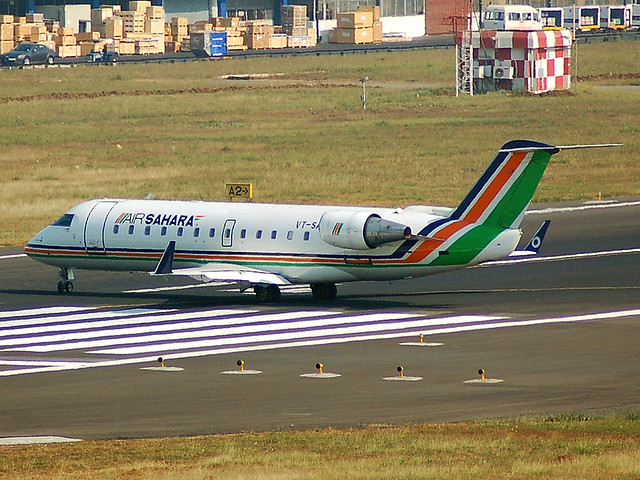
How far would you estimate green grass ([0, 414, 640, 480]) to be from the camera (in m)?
19.1

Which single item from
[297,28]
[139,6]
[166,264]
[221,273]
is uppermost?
[139,6]

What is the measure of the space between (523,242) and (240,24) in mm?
124248

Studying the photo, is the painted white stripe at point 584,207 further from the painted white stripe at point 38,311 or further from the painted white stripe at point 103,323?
the painted white stripe at point 38,311

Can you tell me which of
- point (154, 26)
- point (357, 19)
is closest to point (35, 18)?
point (154, 26)

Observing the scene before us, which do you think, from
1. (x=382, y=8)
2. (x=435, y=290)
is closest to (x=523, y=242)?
(x=435, y=290)

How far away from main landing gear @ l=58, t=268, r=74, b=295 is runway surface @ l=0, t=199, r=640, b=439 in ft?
1.18

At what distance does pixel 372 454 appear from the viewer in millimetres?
20484

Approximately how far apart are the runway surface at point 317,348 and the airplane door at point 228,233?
1.86 meters

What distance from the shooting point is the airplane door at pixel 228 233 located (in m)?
40.5

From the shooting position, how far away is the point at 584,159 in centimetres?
7706

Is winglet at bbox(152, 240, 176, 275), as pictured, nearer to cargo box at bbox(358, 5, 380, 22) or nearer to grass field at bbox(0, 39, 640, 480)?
grass field at bbox(0, 39, 640, 480)

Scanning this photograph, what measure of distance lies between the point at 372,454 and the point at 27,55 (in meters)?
127

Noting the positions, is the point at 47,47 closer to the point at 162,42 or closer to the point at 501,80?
the point at 162,42

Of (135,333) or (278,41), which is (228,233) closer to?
(135,333)
